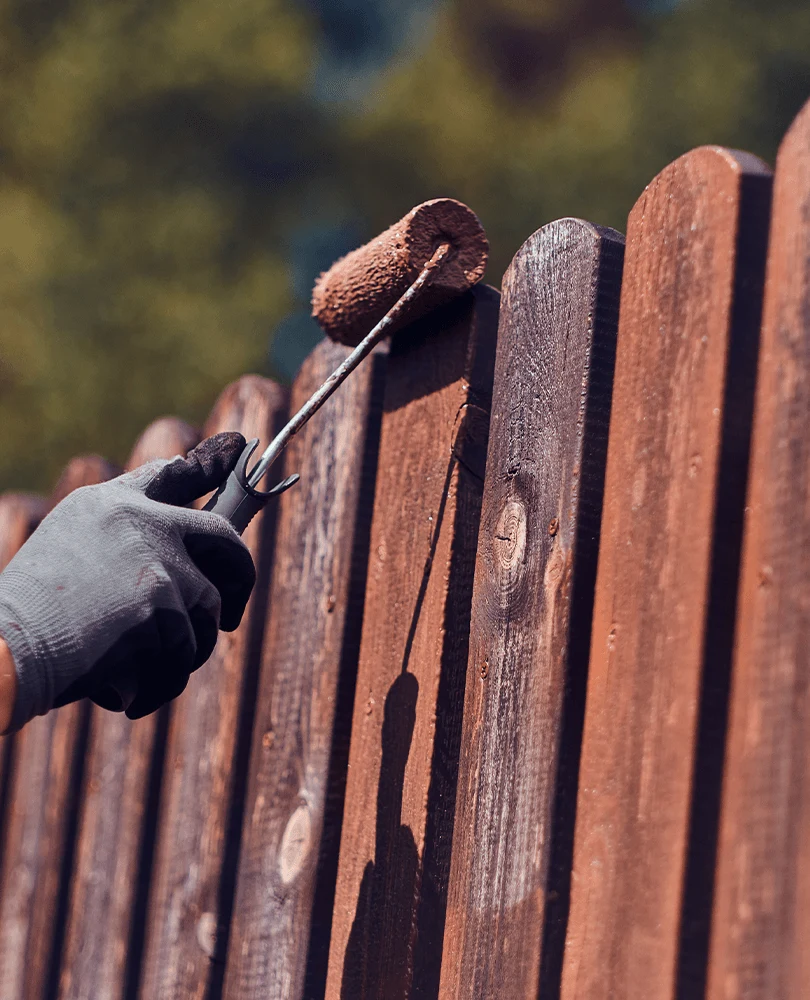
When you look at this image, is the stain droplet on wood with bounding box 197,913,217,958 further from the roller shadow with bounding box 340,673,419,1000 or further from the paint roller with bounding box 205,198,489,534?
the paint roller with bounding box 205,198,489,534

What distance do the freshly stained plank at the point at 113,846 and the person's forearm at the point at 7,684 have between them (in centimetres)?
84

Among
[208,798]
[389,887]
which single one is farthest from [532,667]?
[208,798]

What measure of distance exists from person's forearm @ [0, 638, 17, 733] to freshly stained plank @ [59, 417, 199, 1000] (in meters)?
0.84

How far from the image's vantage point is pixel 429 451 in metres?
1.64

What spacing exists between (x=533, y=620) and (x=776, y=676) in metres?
0.36

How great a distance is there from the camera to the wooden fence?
3.44ft

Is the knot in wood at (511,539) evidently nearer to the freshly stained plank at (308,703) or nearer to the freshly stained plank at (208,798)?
the freshly stained plank at (308,703)

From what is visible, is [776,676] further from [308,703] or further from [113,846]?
[113,846]

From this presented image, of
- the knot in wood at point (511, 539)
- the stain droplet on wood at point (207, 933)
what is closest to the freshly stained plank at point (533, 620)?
the knot in wood at point (511, 539)

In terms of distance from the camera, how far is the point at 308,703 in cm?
179

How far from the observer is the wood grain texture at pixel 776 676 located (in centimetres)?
97

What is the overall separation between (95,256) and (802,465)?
7.11 meters

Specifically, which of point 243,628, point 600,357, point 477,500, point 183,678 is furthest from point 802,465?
point 243,628

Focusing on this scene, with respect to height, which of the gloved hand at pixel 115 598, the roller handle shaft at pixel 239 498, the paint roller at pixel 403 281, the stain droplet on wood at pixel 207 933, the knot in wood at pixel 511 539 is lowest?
the stain droplet on wood at pixel 207 933
